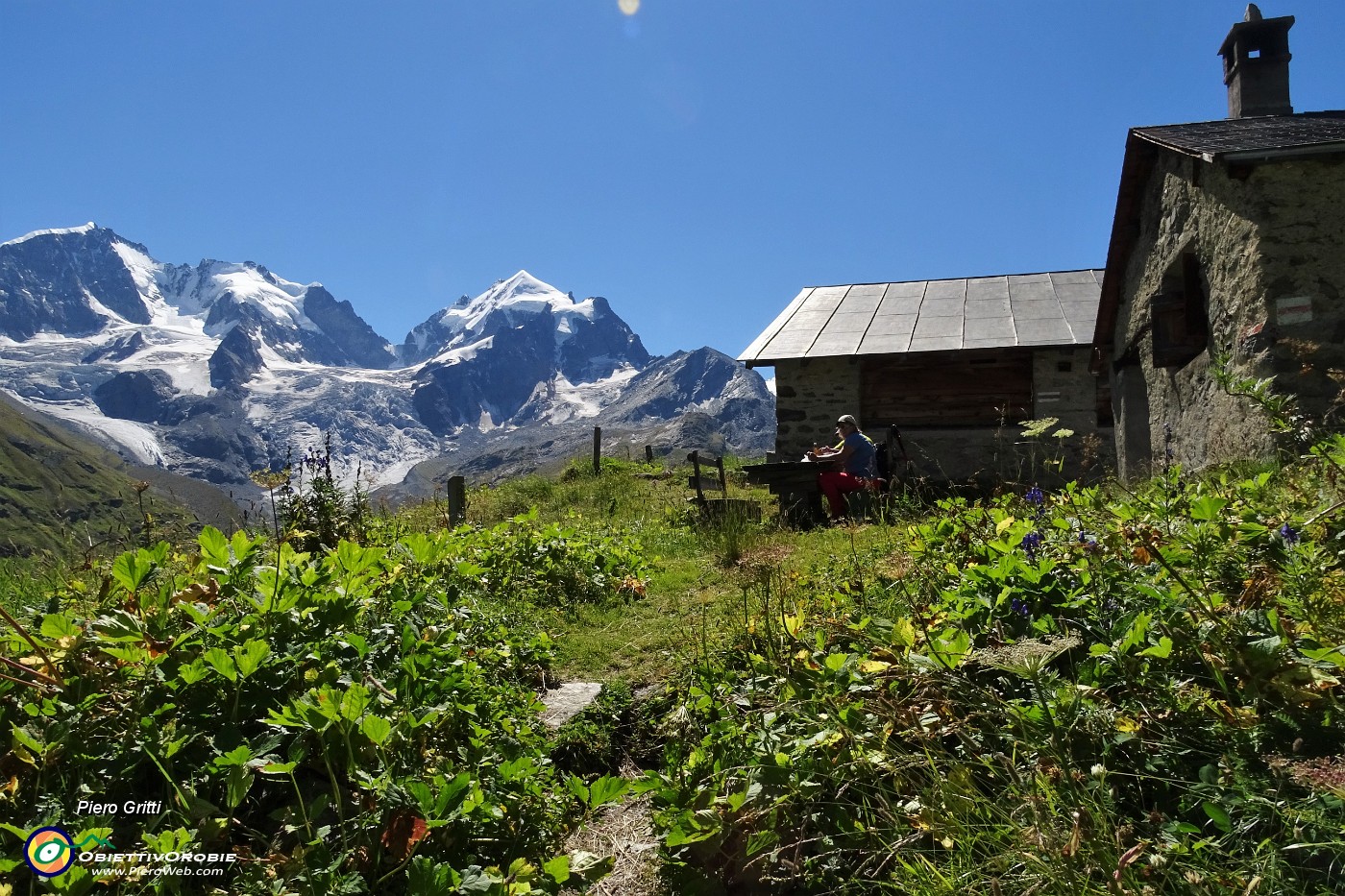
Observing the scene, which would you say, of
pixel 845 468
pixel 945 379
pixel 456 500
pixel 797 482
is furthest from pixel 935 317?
pixel 456 500

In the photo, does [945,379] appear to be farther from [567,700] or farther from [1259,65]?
[567,700]

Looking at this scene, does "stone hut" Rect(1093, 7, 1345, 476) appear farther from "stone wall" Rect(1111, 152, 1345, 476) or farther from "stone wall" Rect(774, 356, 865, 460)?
"stone wall" Rect(774, 356, 865, 460)

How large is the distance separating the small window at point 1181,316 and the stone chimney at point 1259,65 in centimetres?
307

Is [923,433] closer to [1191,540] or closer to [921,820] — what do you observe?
[1191,540]

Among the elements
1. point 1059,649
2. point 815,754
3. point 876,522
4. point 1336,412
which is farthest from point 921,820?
point 1336,412

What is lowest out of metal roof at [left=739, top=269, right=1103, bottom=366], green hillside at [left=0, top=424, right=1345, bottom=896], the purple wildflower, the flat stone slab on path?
the flat stone slab on path

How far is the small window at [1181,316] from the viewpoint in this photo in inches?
326

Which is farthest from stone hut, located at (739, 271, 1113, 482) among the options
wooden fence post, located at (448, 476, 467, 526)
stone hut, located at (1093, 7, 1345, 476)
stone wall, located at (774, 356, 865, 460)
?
wooden fence post, located at (448, 476, 467, 526)

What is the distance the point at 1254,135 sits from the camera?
7.05m

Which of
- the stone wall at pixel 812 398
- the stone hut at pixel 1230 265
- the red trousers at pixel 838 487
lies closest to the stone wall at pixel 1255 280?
the stone hut at pixel 1230 265

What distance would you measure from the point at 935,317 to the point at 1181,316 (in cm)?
603

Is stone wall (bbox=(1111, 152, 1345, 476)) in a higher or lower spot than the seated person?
higher

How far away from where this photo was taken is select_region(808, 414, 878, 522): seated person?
28.9 feet

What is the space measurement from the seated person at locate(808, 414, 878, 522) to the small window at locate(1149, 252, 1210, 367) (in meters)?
3.39
